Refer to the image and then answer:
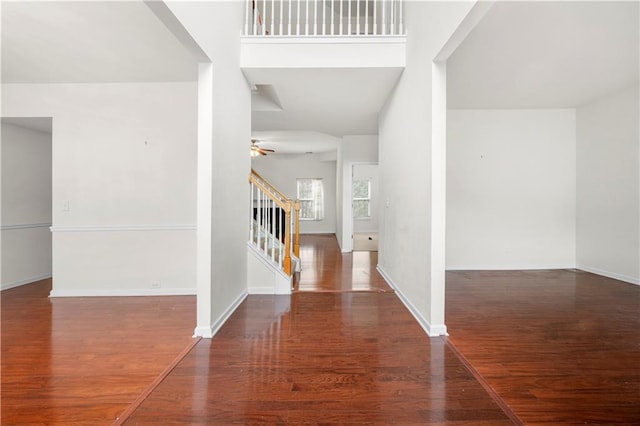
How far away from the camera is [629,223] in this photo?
4277 millimetres

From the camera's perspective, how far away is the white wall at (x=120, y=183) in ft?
11.8

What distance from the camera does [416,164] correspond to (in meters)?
2.93

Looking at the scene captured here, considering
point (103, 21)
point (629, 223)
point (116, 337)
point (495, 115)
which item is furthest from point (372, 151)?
point (116, 337)

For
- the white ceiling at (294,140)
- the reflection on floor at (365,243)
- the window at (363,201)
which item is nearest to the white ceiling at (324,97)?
the white ceiling at (294,140)

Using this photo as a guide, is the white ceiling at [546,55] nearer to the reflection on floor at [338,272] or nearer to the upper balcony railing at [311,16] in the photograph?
the upper balcony railing at [311,16]

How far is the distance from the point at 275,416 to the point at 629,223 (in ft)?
18.5

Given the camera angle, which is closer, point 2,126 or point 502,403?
point 502,403

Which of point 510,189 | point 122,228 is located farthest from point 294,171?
point 122,228

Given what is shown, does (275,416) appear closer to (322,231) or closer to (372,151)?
(372,151)

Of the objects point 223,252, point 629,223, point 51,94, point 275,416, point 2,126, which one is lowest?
point 275,416

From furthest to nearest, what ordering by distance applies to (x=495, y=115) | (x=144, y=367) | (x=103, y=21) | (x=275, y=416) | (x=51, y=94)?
(x=495, y=115) < (x=51, y=94) < (x=103, y=21) < (x=144, y=367) < (x=275, y=416)

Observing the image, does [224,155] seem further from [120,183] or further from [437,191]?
[437,191]

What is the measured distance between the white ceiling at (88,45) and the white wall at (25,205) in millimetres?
1020

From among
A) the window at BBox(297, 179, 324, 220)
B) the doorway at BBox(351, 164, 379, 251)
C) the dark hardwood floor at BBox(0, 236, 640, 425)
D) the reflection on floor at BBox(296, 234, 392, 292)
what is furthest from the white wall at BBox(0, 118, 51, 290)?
the doorway at BBox(351, 164, 379, 251)
